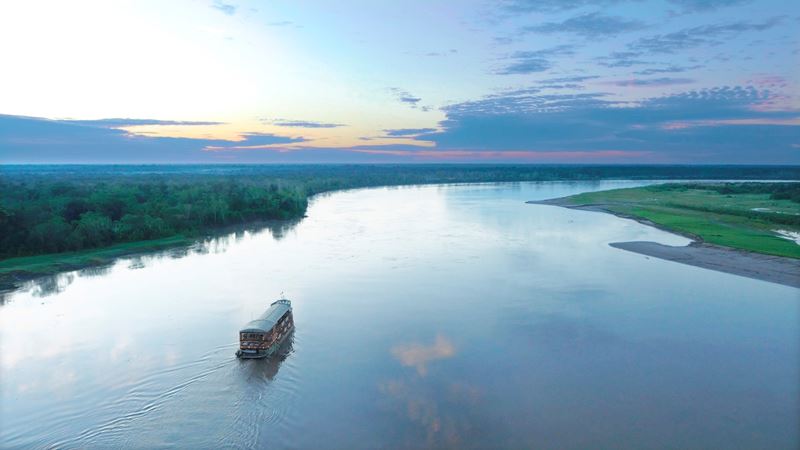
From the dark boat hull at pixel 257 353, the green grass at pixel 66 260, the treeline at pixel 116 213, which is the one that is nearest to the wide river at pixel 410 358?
the dark boat hull at pixel 257 353

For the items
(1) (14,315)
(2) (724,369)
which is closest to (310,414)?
(2) (724,369)

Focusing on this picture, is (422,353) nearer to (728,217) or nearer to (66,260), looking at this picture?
(66,260)

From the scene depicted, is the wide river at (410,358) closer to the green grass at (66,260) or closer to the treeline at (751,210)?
the green grass at (66,260)

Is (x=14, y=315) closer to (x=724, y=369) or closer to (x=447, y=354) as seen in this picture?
(x=447, y=354)

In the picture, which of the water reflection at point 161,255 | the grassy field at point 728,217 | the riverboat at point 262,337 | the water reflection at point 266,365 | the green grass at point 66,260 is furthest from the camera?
the grassy field at point 728,217

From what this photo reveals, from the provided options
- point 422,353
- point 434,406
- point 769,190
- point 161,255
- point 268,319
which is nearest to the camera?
point 434,406

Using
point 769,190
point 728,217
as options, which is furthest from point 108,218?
point 769,190

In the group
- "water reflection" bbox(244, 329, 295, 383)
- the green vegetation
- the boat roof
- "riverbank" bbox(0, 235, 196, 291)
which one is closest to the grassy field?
the boat roof
